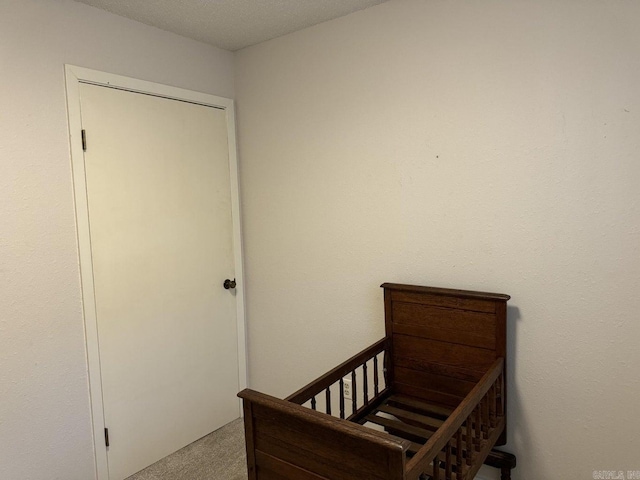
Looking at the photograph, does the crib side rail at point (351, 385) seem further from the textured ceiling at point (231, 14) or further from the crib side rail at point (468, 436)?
the textured ceiling at point (231, 14)

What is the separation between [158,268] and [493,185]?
1.71 metres

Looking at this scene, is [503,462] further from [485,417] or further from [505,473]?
[485,417]

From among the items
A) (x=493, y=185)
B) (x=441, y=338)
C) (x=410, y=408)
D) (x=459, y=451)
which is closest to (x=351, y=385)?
(x=410, y=408)

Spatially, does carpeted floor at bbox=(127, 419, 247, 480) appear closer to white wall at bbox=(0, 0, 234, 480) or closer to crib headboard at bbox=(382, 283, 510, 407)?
white wall at bbox=(0, 0, 234, 480)

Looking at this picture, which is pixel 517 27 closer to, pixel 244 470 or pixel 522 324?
pixel 522 324

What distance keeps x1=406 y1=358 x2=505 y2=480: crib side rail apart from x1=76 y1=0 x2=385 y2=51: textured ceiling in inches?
69.2

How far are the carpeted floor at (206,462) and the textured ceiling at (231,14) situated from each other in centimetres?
229

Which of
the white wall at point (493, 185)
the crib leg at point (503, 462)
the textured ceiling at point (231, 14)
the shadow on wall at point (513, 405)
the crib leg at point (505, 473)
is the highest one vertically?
the textured ceiling at point (231, 14)

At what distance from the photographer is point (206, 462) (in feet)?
7.68

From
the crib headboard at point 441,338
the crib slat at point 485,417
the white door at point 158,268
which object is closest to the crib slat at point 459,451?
the crib slat at point 485,417

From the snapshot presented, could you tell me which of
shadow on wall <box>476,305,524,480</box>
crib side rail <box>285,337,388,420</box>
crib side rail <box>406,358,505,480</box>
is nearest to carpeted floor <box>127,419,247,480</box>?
crib side rail <box>285,337,388,420</box>

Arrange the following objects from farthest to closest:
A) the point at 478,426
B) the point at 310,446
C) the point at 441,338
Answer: the point at 441,338
the point at 478,426
the point at 310,446

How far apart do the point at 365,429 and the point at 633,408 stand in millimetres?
1135

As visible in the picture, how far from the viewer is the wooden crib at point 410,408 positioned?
1.22m
